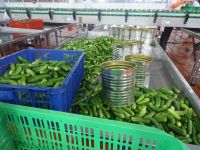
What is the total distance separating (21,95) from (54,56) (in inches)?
35.2

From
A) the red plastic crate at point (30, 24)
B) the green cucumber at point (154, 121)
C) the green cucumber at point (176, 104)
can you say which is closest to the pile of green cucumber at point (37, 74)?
the green cucumber at point (154, 121)

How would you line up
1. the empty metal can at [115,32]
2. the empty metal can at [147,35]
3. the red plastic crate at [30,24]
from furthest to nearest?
1. the red plastic crate at [30,24]
2. the empty metal can at [115,32]
3. the empty metal can at [147,35]

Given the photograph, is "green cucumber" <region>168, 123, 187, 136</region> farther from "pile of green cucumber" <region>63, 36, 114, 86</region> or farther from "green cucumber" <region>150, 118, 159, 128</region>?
"pile of green cucumber" <region>63, 36, 114, 86</region>

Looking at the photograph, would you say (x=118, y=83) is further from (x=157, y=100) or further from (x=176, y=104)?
(x=176, y=104)

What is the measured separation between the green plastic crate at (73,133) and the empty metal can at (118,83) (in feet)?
1.53

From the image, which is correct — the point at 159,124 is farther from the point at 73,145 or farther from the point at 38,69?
the point at 38,69

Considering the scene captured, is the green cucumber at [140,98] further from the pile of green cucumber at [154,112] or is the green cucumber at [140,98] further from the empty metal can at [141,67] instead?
the empty metal can at [141,67]

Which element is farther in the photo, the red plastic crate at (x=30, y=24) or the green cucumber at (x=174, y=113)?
the red plastic crate at (x=30, y=24)

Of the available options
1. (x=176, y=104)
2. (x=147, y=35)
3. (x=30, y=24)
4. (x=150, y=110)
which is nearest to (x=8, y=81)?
(x=150, y=110)

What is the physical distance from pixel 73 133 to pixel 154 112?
76 centimetres

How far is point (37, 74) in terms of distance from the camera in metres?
1.45

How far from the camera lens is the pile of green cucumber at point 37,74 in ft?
4.20

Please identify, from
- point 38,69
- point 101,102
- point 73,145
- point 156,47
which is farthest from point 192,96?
point 156,47

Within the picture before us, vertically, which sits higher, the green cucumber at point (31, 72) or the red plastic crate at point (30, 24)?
the red plastic crate at point (30, 24)
